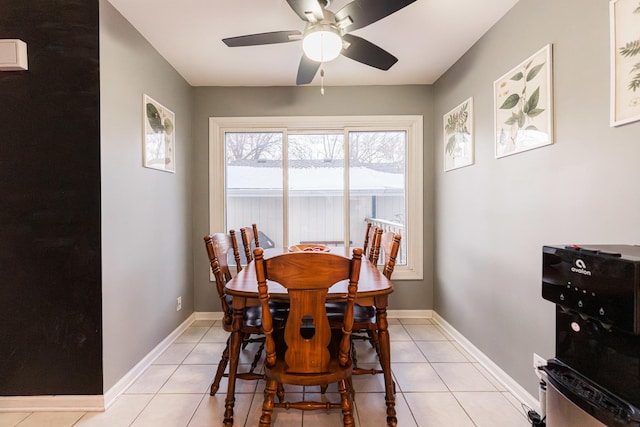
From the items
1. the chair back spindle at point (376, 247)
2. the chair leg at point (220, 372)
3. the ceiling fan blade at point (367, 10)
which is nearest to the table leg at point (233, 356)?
the chair leg at point (220, 372)

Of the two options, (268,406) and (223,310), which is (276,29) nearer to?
(223,310)

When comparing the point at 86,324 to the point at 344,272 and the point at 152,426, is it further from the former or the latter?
the point at 344,272

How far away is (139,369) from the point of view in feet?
7.50

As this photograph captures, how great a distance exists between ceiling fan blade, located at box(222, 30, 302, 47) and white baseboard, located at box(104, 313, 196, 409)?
229cm

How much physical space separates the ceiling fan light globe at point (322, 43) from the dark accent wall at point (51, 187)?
1279mm

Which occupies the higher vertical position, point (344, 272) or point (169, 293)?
point (344, 272)

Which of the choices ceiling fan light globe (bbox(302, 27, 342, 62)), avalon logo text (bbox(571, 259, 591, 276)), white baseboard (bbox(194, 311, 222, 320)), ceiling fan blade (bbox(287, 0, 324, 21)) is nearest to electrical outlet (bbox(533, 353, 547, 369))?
avalon logo text (bbox(571, 259, 591, 276))

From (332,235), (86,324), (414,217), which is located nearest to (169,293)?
(86,324)

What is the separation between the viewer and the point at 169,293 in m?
2.85

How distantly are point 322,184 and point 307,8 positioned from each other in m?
2.08

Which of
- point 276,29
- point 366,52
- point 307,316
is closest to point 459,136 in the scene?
point 366,52

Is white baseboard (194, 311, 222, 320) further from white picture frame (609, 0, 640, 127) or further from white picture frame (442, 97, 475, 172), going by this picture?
white picture frame (609, 0, 640, 127)

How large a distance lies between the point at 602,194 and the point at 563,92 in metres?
0.59

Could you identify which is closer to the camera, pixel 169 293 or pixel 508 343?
pixel 508 343
